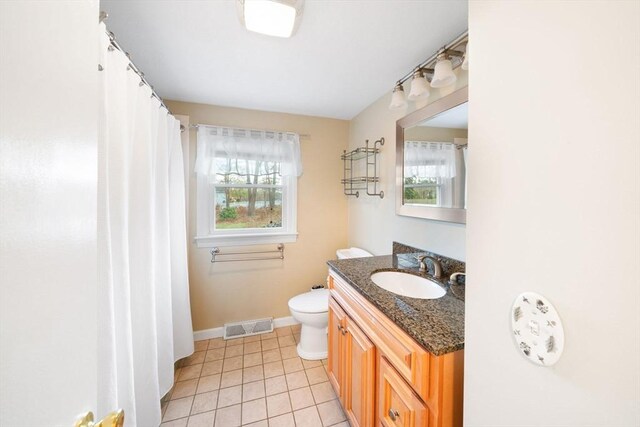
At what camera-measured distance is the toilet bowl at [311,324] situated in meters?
1.92

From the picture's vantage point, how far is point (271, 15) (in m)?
1.07

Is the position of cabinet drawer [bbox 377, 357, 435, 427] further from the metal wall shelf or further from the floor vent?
the floor vent

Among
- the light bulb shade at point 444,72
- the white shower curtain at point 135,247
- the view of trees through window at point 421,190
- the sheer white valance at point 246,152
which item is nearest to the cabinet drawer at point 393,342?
the view of trees through window at point 421,190

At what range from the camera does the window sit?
224cm

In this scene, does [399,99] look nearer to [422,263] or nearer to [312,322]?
[422,263]

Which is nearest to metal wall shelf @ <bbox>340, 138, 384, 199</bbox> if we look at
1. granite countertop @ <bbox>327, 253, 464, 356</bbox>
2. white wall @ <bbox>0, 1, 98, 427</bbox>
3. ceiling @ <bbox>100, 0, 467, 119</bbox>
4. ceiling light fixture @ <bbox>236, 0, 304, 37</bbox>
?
ceiling @ <bbox>100, 0, 467, 119</bbox>

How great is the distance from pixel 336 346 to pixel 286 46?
5.97 ft

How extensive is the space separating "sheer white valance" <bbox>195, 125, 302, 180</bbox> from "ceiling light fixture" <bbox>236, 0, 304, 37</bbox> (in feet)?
4.03

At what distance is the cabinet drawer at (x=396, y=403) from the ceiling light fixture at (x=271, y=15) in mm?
1531

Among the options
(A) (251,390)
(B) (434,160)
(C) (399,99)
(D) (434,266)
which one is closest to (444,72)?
(C) (399,99)

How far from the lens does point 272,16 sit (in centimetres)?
107

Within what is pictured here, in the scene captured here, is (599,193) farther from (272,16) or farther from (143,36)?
(143,36)

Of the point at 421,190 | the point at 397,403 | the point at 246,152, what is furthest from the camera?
the point at 246,152

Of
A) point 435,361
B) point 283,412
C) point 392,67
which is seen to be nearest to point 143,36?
point 392,67
